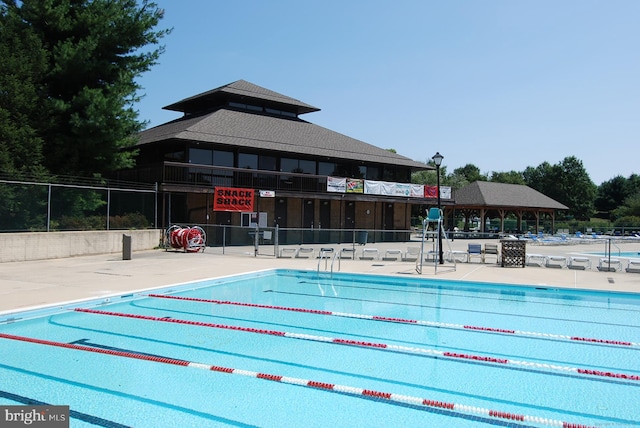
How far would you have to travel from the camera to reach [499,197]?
157 ft

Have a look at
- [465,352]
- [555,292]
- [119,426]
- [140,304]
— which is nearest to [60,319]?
[140,304]

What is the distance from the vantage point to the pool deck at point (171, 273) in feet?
38.4

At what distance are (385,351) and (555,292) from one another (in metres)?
8.54

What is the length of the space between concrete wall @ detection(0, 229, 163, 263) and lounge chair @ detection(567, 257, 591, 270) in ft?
61.5

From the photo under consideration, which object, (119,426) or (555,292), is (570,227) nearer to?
(555,292)

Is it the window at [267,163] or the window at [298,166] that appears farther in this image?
the window at [298,166]

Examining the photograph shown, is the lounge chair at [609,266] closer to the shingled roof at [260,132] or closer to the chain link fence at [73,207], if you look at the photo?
the shingled roof at [260,132]

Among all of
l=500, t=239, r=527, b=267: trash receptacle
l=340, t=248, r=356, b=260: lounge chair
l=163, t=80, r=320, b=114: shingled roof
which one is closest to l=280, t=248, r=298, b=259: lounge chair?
l=340, t=248, r=356, b=260: lounge chair

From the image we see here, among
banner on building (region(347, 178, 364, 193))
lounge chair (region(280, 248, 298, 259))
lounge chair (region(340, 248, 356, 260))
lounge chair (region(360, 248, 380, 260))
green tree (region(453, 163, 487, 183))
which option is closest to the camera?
lounge chair (region(360, 248, 380, 260))

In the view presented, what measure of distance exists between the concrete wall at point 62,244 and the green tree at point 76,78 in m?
4.06

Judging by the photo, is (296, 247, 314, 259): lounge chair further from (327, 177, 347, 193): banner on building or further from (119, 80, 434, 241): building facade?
(327, 177, 347, 193): banner on building

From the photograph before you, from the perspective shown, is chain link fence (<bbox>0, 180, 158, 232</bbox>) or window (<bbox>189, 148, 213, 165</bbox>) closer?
chain link fence (<bbox>0, 180, 158, 232</bbox>)

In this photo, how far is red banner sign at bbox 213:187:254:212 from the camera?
27.0 m

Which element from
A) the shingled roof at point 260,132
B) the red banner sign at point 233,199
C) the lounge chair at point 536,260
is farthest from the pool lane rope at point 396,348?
the shingled roof at point 260,132
